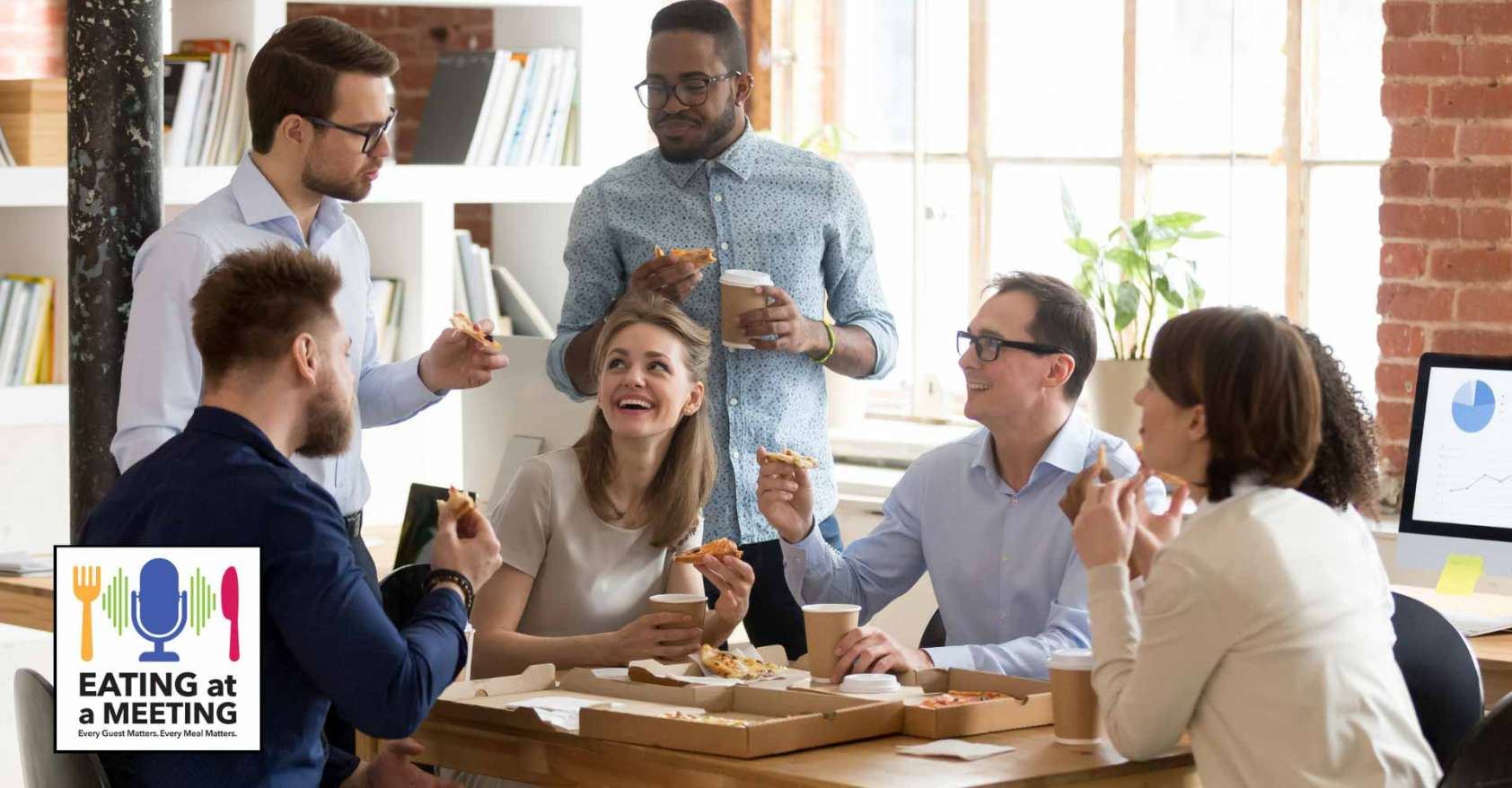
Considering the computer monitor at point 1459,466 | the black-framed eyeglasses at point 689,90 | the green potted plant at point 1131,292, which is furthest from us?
the green potted plant at point 1131,292

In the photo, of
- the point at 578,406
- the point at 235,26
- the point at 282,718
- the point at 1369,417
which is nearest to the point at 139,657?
the point at 282,718

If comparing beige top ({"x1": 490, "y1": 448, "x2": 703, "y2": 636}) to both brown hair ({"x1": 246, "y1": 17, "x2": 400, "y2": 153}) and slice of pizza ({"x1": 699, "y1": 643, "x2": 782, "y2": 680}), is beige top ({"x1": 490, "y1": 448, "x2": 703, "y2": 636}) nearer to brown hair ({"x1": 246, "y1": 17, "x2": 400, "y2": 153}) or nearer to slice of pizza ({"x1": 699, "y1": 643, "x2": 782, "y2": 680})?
slice of pizza ({"x1": 699, "y1": 643, "x2": 782, "y2": 680})

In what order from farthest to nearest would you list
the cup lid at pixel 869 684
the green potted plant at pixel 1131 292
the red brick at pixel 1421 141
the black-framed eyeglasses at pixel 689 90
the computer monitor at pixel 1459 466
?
1. the green potted plant at pixel 1131 292
2. the red brick at pixel 1421 141
3. the computer monitor at pixel 1459 466
4. the black-framed eyeglasses at pixel 689 90
5. the cup lid at pixel 869 684

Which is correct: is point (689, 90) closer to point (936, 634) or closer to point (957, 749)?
point (936, 634)

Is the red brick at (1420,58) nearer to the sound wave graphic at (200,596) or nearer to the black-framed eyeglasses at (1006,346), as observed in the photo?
the black-framed eyeglasses at (1006,346)

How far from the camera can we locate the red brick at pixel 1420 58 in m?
4.23

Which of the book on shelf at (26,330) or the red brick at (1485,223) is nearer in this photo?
the red brick at (1485,223)

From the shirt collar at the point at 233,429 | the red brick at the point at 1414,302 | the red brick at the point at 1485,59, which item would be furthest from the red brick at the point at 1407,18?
the shirt collar at the point at 233,429

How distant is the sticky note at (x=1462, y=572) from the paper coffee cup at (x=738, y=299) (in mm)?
1395

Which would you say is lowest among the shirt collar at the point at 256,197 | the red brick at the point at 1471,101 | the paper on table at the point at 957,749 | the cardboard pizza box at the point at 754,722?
the paper on table at the point at 957,749

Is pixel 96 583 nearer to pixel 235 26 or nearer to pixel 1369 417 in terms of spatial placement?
pixel 1369 417

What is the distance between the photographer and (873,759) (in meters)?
2.21

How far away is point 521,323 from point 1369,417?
3.30m

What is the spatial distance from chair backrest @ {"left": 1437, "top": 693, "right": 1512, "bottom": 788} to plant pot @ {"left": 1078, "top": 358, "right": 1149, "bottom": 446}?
2.29 meters
